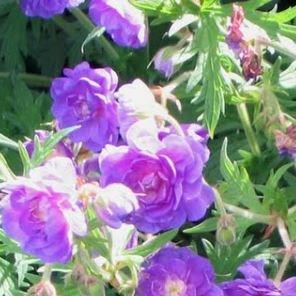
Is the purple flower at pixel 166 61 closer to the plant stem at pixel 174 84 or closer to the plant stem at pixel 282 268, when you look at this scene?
the plant stem at pixel 174 84

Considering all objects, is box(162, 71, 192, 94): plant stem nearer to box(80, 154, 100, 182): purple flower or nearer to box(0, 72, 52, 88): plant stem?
box(80, 154, 100, 182): purple flower

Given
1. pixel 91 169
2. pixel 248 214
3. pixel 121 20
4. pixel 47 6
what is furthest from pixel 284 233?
pixel 47 6

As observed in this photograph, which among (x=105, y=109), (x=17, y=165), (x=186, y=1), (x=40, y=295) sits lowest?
(x=17, y=165)

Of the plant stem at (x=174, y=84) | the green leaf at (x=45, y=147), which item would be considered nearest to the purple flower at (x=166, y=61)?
the plant stem at (x=174, y=84)

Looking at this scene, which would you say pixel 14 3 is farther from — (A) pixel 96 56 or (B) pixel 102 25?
(B) pixel 102 25

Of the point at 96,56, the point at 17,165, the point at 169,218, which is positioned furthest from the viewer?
the point at 96,56

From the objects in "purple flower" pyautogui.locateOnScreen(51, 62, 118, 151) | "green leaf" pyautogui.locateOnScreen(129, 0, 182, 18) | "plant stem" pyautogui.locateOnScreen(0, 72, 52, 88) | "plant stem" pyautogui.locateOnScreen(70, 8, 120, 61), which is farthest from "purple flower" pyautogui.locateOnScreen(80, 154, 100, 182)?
"plant stem" pyautogui.locateOnScreen(0, 72, 52, 88)

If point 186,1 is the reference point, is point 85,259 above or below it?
below

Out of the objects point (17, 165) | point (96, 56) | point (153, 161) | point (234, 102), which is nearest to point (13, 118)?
point (17, 165)
